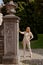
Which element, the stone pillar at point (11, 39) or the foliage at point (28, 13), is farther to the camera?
the foliage at point (28, 13)

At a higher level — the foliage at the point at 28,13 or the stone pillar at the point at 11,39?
the stone pillar at the point at 11,39

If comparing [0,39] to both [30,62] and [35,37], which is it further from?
[35,37]

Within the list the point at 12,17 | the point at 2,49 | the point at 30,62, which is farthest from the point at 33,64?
the point at 12,17

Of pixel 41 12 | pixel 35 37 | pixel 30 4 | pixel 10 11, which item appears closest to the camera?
pixel 10 11

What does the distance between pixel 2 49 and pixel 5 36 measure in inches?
25.6

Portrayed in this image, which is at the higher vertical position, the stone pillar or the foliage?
the stone pillar

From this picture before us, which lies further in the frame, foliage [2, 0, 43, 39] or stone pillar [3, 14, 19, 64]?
foliage [2, 0, 43, 39]

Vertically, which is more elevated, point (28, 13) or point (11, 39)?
point (11, 39)

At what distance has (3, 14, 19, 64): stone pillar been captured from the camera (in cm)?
1034

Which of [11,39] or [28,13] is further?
[28,13]

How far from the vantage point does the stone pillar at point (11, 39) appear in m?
10.3

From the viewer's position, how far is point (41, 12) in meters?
30.3

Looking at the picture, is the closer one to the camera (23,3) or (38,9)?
(23,3)

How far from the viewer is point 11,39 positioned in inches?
410
